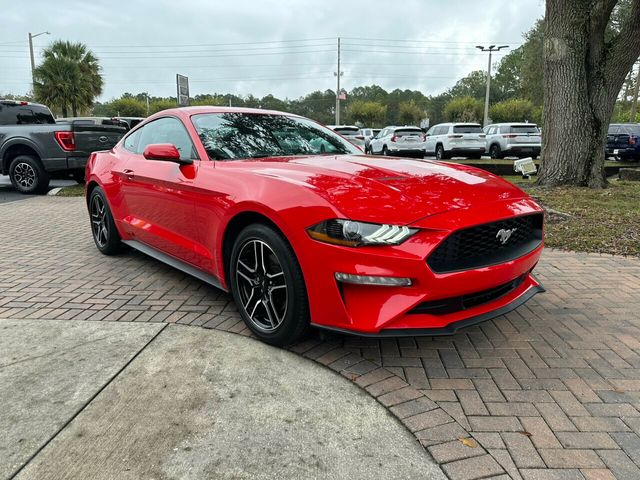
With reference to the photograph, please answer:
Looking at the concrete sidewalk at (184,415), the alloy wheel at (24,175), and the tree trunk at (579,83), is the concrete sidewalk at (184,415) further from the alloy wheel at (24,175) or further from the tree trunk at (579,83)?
the alloy wheel at (24,175)

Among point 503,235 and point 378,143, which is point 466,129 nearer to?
point 378,143

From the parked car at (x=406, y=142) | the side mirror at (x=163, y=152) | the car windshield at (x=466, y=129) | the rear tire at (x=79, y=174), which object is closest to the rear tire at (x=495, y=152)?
the car windshield at (x=466, y=129)

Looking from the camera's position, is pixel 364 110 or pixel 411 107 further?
pixel 411 107

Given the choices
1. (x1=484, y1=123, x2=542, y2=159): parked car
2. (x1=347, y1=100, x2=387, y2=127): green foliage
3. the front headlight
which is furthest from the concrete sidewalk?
(x1=347, y1=100, x2=387, y2=127): green foliage

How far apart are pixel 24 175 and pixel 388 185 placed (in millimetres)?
10104

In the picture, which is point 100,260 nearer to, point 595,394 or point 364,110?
point 595,394

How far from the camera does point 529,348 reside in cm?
311

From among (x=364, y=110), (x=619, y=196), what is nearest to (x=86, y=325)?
(x=619, y=196)

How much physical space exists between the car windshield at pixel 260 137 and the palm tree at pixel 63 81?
31.5 m

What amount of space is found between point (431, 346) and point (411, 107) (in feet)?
235

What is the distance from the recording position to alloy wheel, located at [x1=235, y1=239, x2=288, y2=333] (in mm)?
2945

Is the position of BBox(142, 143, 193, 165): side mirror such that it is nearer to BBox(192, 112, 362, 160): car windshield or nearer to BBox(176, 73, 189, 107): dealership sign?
BBox(192, 112, 362, 160): car windshield

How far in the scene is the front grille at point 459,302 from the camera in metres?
2.55

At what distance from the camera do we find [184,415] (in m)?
2.38
